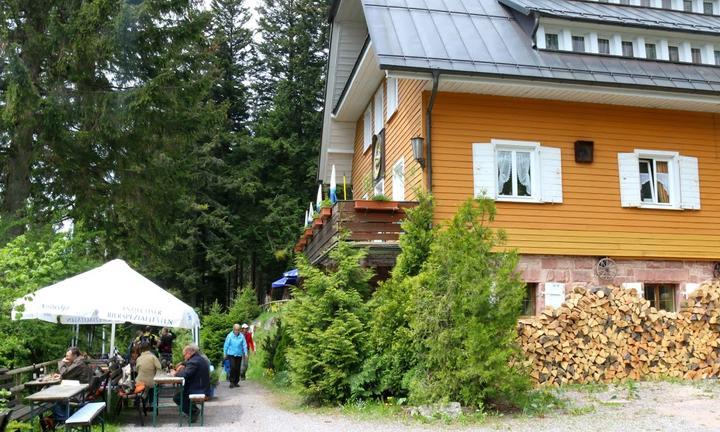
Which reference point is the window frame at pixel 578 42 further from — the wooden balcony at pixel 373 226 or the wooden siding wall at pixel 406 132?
the wooden balcony at pixel 373 226

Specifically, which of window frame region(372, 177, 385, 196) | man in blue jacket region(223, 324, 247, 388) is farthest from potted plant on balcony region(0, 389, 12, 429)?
window frame region(372, 177, 385, 196)

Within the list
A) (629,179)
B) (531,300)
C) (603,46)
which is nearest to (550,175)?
(629,179)

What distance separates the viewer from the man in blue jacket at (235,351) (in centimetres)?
1738

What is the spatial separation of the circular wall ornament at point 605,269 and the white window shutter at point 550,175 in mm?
1577

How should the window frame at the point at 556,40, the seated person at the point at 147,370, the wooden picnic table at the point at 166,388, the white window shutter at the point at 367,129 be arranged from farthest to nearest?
the white window shutter at the point at 367,129 < the window frame at the point at 556,40 < the seated person at the point at 147,370 < the wooden picnic table at the point at 166,388

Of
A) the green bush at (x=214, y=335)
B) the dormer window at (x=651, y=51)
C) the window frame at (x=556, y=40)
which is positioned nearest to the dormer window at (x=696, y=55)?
the dormer window at (x=651, y=51)

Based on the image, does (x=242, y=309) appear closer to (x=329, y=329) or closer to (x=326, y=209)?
(x=326, y=209)

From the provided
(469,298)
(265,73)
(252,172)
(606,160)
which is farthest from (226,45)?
(469,298)

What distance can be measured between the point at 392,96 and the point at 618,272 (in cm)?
660

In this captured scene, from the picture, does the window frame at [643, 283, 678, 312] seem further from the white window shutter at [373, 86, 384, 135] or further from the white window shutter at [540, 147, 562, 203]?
the white window shutter at [373, 86, 384, 135]

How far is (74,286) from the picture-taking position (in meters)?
10.9

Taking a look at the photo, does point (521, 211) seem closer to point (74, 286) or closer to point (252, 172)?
point (74, 286)

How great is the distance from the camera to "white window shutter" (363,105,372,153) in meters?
19.6

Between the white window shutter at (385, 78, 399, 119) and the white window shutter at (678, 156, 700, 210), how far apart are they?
21.4 ft
